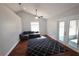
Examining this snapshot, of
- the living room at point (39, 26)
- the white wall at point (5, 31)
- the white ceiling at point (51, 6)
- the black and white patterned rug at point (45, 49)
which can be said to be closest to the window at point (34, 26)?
the living room at point (39, 26)

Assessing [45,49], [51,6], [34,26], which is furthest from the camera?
[34,26]

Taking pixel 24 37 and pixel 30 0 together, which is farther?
pixel 24 37

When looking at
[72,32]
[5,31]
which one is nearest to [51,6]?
[72,32]

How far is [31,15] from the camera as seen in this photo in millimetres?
7914

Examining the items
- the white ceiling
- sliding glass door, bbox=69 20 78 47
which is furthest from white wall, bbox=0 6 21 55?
sliding glass door, bbox=69 20 78 47

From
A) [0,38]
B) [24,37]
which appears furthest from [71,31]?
[24,37]

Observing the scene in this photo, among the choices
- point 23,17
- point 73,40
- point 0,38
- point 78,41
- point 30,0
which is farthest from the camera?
point 23,17

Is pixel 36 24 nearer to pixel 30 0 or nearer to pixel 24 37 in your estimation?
pixel 24 37

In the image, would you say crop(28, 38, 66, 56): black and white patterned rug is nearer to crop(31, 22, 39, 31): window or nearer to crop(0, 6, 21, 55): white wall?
crop(0, 6, 21, 55): white wall

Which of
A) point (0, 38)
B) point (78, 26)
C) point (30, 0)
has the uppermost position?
point (30, 0)

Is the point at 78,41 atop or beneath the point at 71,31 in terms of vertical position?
beneath

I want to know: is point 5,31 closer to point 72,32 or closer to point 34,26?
point 72,32

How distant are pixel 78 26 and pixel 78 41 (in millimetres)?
632

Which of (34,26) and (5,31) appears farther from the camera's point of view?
(34,26)
